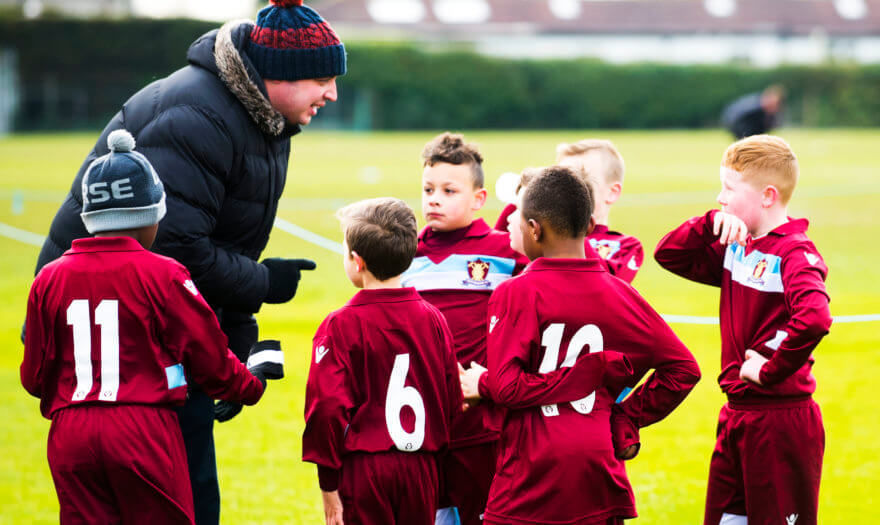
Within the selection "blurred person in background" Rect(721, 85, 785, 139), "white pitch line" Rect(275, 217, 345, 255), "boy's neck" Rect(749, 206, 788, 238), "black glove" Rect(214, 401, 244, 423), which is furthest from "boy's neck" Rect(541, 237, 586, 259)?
"blurred person in background" Rect(721, 85, 785, 139)

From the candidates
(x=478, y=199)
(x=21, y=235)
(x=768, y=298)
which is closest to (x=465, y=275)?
(x=478, y=199)

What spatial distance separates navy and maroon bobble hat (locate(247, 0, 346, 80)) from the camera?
3.82 metres

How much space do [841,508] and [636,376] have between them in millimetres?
2444

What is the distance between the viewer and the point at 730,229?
3.74 meters

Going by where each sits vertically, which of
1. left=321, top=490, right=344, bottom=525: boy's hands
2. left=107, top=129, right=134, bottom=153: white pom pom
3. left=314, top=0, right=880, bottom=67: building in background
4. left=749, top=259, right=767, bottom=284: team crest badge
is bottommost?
left=321, top=490, right=344, bottom=525: boy's hands

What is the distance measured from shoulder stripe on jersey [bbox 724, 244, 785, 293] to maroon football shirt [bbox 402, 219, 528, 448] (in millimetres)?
854

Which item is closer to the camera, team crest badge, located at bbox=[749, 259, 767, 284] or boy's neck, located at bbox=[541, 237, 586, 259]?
boy's neck, located at bbox=[541, 237, 586, 259]

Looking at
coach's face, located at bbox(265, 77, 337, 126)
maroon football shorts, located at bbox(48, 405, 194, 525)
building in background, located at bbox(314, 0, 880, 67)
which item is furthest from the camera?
building in background, located at bbox(314, 0, 880, 67)

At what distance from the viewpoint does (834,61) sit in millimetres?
48781

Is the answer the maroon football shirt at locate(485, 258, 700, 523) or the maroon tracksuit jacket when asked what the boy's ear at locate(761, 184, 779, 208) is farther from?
the maroon tracksuit jacket

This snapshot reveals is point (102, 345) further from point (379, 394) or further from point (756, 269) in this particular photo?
point (756, 269)

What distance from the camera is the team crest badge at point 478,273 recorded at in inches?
164

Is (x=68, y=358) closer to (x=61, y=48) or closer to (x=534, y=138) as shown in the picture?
(x=534, y=138)

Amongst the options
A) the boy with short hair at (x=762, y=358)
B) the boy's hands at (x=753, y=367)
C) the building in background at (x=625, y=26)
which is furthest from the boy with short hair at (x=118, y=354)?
the building in background at (x=625, y=26)
